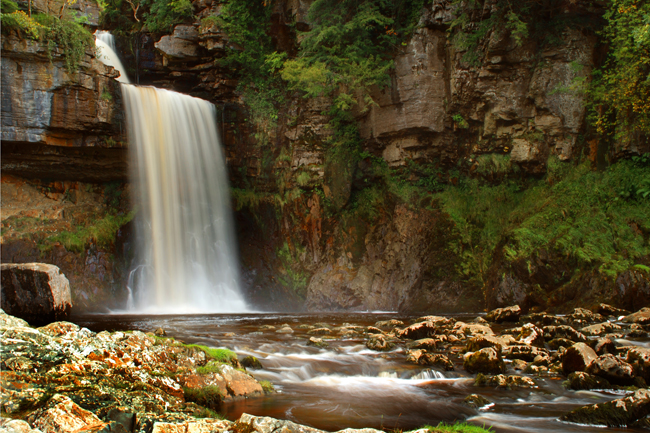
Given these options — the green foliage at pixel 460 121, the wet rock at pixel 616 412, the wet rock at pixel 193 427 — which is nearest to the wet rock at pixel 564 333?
the wet rock at pixel 616 412

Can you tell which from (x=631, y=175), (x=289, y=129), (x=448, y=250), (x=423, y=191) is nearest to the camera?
(x=631, y=175)

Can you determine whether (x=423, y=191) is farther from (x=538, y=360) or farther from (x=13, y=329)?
(x=13, y=329)

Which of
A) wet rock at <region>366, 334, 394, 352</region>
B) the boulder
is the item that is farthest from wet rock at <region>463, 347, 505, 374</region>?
the boulder

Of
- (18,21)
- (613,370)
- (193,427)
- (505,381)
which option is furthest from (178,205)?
(613,370)

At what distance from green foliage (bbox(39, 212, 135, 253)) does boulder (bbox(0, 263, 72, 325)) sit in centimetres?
898

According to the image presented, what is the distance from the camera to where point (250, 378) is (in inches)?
232

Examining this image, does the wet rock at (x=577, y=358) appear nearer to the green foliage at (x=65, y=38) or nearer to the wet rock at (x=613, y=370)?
the wet rock at (x=613, y=370)

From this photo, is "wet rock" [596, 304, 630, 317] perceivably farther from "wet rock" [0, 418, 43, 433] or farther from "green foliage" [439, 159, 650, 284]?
"wet rock" [0, 418, 43, 433]

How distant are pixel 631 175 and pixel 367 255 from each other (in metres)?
9.49

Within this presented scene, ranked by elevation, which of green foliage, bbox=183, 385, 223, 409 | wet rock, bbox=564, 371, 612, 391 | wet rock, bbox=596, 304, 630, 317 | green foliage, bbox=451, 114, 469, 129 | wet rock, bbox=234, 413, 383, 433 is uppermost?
green foliage, bbox=451, 114, 469, 129

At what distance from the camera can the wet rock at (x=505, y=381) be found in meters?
6.27

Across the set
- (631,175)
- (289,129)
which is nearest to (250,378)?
(631,175)

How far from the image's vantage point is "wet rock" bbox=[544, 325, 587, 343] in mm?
8555

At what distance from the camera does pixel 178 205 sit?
1931cm
